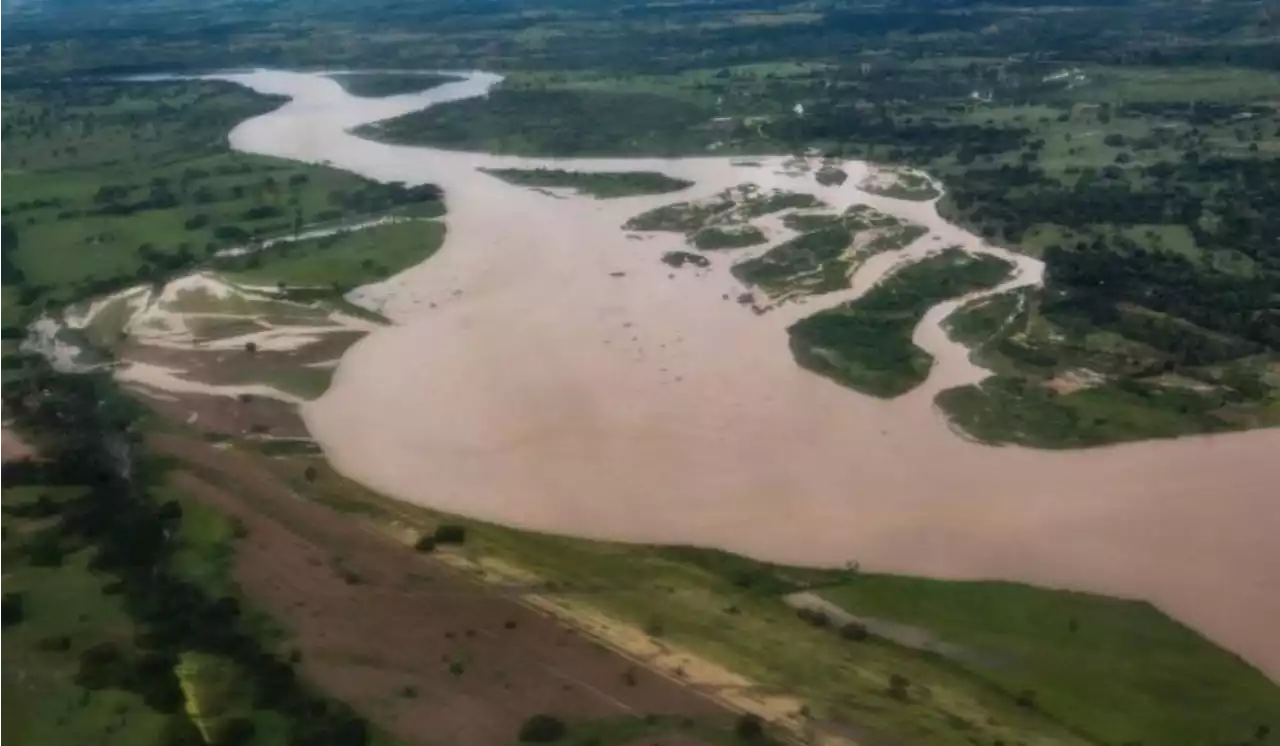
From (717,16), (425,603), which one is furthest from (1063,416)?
(717,16)

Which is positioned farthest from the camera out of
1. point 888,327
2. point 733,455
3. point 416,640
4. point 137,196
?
point 137,196

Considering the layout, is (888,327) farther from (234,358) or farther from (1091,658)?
(234,358)

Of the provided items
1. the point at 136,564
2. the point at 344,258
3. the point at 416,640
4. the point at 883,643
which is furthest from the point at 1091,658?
the point at 344,258

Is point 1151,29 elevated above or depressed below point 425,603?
above

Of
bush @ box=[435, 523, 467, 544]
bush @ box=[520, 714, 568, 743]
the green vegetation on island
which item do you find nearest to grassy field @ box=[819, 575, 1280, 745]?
bush @ box=[520, 714, 568, 743]

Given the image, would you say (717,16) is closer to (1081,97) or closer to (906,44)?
(906,44)

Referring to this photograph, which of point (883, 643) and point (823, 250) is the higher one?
point (823, 250)

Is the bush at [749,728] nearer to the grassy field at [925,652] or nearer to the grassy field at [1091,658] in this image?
the grassy field at [925,652]
